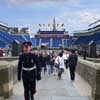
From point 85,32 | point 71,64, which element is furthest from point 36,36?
point 71,64

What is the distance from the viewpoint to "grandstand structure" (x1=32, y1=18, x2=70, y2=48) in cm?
7138

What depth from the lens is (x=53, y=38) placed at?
73.6 meters

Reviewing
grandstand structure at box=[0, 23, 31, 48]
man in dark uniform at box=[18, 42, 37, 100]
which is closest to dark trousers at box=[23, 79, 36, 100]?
man in dark uniform at box=[18, 42, 37, 100]

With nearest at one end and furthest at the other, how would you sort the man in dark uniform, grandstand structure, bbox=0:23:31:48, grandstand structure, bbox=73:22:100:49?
the man in dark uniform
grandstand structure, bbox=0:23:31:48
grandstand structure, bbox=73:22:100:49

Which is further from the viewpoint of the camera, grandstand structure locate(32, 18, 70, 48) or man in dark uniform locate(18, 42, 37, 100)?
grandstand structure locate(32, 18, 70, 48)

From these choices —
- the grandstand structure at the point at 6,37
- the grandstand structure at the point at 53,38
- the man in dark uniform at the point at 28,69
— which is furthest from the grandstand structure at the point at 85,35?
the man in dark uniform at the point at 28,69

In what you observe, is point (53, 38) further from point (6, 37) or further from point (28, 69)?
point (28, 69)

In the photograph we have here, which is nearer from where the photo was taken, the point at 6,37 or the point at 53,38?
the point at 6,37

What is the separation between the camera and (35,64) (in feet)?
19.9

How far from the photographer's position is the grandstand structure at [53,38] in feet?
234

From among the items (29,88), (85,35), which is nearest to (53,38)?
(85,35)

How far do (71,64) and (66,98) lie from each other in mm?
4636

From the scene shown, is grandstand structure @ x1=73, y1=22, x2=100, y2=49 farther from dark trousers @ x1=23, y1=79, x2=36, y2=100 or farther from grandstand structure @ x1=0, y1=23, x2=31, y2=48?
dark trousers @ x1=23, y1=79, x2=36, y2=100

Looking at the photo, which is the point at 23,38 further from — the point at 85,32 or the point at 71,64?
the point at 71,64
